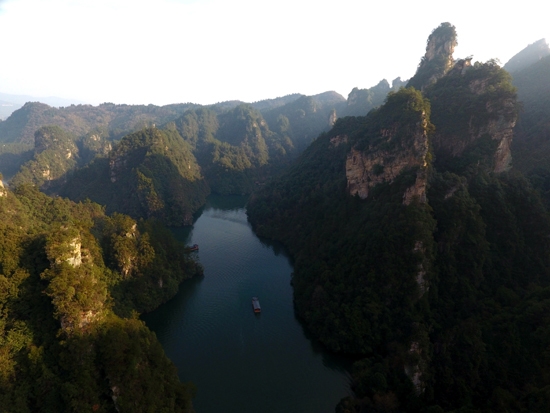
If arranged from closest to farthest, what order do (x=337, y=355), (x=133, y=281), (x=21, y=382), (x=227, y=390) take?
(x=21, y=382)
(x=227, y=390)
(x=337, y=355)
(x=133, y=281)

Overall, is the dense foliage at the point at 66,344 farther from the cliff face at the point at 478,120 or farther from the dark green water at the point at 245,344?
the cliff face at the point at 478,120

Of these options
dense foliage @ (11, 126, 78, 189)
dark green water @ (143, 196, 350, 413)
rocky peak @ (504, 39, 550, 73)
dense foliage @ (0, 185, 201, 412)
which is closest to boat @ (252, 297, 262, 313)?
dark green water @ (143, 196, 350, 413)

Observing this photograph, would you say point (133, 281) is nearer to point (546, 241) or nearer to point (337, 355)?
point (337, 355)

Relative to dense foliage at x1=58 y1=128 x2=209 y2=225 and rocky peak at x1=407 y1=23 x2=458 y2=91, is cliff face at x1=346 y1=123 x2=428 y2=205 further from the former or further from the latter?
dense foliage at x1=58 y1=128 x2=209 y2=225

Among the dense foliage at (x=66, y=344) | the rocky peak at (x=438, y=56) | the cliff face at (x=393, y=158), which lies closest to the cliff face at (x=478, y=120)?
the cliff face at (x=393, y=158)

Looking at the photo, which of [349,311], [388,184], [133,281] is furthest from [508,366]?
[133,281]

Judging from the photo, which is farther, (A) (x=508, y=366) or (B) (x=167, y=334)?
(B) (x=167, y=334)
